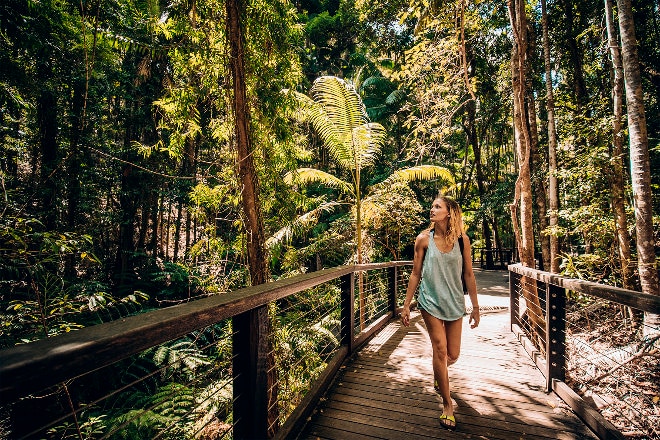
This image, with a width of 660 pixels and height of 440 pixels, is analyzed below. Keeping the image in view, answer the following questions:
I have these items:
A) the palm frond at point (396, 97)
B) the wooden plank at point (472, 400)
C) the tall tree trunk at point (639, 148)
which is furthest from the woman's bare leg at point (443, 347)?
the palm frond at point (396, 97)

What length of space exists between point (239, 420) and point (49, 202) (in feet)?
30.0

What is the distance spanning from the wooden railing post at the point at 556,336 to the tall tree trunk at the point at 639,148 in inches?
96.3

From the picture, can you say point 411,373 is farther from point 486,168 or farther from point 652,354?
point 486,168

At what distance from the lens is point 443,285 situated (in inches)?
110

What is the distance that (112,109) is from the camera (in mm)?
11719

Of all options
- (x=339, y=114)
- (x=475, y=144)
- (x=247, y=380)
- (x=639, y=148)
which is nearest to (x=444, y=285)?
(x=247, y=380)

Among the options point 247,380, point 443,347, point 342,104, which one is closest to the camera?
point 247,380

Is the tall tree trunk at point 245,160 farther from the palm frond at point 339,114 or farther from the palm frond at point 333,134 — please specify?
the palm frond at point 339,114

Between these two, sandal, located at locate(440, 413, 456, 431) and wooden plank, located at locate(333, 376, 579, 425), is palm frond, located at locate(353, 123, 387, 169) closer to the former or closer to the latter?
wooden plank, located at locate(333, 376, 579, 425)

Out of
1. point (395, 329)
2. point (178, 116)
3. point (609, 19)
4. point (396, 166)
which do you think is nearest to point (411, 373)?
point (395, 329)

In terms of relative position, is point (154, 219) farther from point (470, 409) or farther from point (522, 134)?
point (470, 409)

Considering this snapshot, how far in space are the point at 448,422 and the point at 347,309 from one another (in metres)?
1.66

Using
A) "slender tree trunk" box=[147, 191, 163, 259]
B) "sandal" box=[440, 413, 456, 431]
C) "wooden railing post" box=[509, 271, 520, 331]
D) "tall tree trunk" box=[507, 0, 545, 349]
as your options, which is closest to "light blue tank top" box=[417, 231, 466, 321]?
"sandal" box=[440, 413, 456, 431]

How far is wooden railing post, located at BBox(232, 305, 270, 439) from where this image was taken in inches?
72.4
